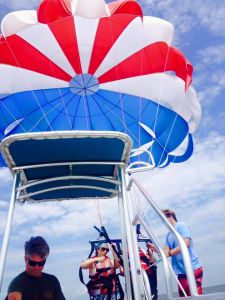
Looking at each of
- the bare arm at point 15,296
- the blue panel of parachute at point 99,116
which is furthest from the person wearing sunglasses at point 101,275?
the blue panel of parachute at point 99,116

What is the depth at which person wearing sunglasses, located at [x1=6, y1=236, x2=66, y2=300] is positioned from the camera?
2793 mm

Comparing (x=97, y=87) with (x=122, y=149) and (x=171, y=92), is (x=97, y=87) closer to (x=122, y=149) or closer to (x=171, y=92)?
(x=171, y=92)

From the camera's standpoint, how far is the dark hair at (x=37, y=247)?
2.87 metres

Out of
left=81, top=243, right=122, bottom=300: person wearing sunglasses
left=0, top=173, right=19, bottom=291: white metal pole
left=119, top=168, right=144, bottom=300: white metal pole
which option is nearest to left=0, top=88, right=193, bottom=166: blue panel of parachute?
left=81, top=243, right=122, bottom=300: person wearing sunglasses

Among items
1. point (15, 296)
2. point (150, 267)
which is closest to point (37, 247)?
point (15, 296)

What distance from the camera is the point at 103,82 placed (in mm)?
8352

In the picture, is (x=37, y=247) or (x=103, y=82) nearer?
(x=37, y=247)

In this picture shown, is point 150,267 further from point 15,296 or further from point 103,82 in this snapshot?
point 103,82

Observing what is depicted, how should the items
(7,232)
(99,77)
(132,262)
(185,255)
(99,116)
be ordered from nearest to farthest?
(185,255), (7,232), (132,262), (99,77), (99,116)

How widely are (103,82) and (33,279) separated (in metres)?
6.07

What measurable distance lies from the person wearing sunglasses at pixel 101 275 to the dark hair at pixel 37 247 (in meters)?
2.46

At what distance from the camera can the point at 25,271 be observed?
291 centimetres

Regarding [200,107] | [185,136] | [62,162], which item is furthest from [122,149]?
[200,107]

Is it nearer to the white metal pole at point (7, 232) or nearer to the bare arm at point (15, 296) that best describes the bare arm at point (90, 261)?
the white metal pole at point (7, 232)
